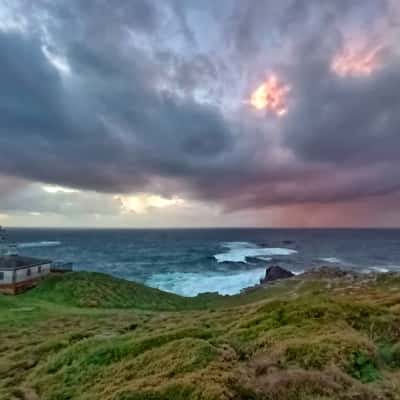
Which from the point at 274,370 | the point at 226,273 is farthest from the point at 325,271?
the point at 274,370

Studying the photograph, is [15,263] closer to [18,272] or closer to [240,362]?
[18,272]

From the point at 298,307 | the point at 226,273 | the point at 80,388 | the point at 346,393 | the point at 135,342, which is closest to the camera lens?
the point at 346,393

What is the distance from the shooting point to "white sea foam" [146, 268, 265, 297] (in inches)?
2238

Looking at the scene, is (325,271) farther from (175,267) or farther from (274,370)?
(274,370)

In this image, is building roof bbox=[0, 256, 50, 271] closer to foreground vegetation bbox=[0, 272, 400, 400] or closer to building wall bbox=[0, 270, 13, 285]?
building wall bbox=[0, 270, 13, 285]

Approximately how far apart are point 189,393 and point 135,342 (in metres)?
4.40

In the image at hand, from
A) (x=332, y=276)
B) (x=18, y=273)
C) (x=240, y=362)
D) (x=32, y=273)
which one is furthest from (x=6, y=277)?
(x=332, y=276)

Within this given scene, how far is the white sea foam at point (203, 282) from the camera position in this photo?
5684 cm

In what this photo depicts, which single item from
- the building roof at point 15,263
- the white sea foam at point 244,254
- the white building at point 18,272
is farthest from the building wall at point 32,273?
the white sea foam at point 244,254

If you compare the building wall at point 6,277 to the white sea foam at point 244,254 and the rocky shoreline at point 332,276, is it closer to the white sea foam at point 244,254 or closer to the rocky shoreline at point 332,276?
the rocky shoreline at point 332,276

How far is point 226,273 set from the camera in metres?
71.8

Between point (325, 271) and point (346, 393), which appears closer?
point (346, 393)

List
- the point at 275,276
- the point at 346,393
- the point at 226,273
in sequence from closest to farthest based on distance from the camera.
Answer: the point at 346,393 < the point at 275,276 < the point at 226,273

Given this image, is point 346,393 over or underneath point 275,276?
over
